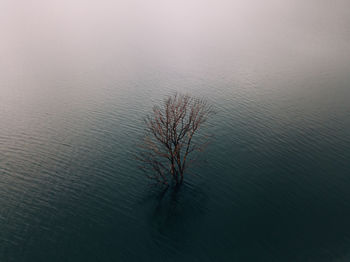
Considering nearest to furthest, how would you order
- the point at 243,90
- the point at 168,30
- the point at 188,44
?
the point at 243,90
the point at 188,44
the point at 168,30

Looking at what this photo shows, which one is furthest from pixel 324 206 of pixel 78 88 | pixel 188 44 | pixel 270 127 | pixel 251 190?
pixel 188 44

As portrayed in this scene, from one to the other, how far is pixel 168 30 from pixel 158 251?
74.3m

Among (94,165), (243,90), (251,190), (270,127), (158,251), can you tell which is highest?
(243,90)

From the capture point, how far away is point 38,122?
38.5 m

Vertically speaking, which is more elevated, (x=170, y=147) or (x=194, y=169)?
(x=170, y=147)

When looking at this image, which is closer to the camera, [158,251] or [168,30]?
[158,251]

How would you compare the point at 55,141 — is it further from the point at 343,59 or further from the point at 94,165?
the point at 343,59

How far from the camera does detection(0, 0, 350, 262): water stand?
73.8 ft

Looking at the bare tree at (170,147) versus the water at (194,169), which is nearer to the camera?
the water at (194,169)

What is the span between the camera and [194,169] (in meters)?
30.1

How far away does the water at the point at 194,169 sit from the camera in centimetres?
2248

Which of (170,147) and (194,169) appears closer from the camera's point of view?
(170,147)

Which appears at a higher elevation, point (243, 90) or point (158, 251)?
point (243, 90)

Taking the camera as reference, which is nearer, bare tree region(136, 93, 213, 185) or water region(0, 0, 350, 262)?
water region(0, 0, 350, 262)
